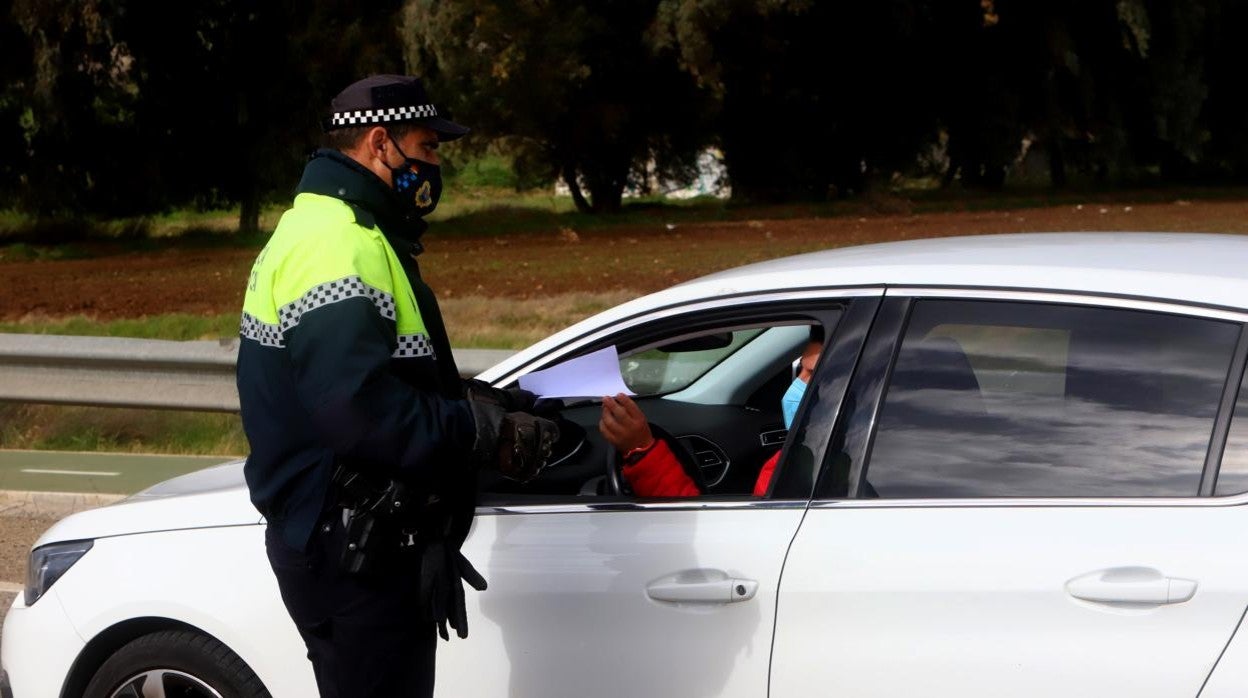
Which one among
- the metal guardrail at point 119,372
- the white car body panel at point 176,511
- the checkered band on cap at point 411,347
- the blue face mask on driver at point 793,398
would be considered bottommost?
the metal guardrail at point 119,372

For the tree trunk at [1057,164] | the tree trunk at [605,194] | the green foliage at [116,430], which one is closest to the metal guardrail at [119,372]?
the green foliage at [116,430]

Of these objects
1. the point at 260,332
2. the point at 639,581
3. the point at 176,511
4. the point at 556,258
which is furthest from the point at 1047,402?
the point at 556,258

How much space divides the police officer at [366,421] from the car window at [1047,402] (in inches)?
30.1

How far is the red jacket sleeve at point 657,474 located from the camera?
3625 mm

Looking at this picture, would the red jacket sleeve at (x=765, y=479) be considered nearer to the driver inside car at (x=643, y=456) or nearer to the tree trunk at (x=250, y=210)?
the driver inside car at (x=643, y=456)

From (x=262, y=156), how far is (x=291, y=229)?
22.8 m

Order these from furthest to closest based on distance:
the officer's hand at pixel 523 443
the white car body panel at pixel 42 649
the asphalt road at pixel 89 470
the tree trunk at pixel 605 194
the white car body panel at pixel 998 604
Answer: the tree trunk at pixel 605 194 < the asphalt road at pixel 89 470 < the white car body panel at pixel 42 649 < the officer's hand at pixel 523 443 < the white car body panel at pixel 998 604

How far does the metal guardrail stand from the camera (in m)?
8.07

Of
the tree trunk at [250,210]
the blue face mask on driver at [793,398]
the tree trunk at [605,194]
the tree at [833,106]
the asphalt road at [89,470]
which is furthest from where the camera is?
the tree trunk at [605,194]

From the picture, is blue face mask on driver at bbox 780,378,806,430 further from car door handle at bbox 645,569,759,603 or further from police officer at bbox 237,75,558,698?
police officer at bbox 237,75,558,698

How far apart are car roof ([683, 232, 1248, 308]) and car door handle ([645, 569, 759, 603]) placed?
653mm

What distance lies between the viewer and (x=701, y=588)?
3.26 m

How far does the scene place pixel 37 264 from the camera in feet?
66.8

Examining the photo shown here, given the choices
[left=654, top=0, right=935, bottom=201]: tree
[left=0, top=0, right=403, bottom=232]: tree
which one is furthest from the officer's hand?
[left=654, top=0, right=935, bottom=201]: tree
